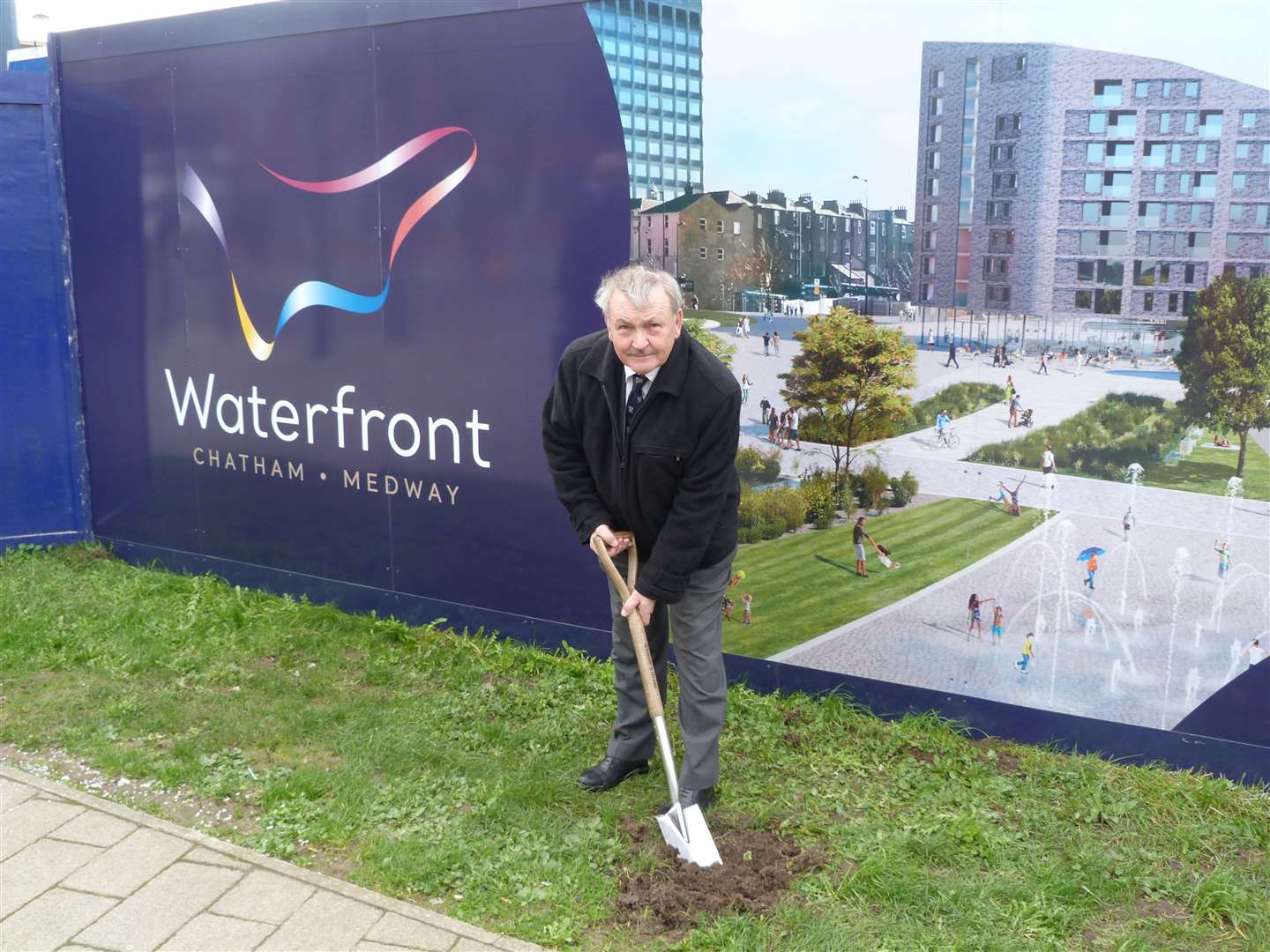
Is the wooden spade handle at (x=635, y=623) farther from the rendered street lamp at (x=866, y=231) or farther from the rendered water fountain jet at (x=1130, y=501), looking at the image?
the rendered water fountain jet at (x=1130, y=501)

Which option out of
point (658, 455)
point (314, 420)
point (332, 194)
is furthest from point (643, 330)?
point (314, 420)

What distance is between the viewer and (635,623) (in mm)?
3471

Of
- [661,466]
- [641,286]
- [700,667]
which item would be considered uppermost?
[641,286]

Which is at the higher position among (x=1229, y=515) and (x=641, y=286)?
(x=641, y=286)

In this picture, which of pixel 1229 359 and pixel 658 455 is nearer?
pixel 658 455

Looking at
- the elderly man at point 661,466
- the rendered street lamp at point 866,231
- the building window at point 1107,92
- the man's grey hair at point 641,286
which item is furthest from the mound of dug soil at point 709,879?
the building window at point 1107,92

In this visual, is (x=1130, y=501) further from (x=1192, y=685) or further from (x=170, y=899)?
(x=170, y=899)

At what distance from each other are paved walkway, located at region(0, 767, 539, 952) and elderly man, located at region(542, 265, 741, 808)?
92 centimetres

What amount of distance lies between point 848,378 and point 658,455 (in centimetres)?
125

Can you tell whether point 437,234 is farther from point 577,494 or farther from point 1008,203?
point 1008,203

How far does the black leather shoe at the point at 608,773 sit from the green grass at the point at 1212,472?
1974 mm

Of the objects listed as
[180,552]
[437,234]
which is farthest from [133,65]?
[180,552]

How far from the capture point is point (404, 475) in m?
5.23

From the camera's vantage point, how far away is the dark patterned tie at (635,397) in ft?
11.1
